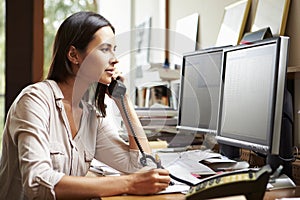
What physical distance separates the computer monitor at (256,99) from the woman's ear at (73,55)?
0.54 m

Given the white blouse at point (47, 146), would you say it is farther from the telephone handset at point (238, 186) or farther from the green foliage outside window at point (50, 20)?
the green foliage outside window at point (50, 20)

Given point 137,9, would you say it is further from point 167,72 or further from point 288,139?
point 288,139

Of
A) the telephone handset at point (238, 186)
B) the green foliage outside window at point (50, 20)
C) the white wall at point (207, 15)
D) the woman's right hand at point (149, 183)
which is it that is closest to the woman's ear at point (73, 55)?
the woman's right hand at point (149, 183)

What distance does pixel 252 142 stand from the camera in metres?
1.37

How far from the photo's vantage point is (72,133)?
4.99 feet

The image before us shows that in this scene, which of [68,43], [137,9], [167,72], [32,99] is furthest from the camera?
[137,9]

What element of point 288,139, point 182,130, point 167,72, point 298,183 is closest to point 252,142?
point 288,139

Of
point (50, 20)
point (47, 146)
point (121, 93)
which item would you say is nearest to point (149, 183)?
point (47, 146)

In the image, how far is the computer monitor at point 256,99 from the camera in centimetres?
126

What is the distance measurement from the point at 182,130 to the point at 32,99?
85 centimetres

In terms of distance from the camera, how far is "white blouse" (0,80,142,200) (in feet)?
3.98

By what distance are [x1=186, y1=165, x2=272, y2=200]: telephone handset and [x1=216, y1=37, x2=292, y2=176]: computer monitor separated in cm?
41

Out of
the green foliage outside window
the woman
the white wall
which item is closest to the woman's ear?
the woman

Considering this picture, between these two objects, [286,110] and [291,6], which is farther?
[291,6]
